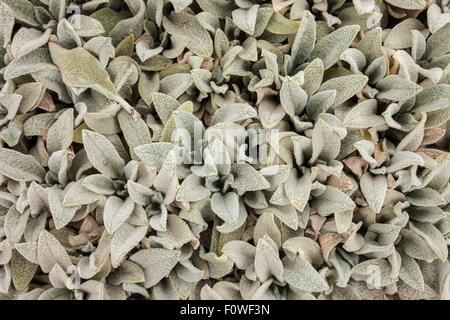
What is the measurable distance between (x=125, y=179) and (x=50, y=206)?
248 millimetres

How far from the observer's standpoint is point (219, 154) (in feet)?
5.30

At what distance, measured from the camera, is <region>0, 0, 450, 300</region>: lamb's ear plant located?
1634 millimetres

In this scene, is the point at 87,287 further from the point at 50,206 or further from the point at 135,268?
the point at 50,206

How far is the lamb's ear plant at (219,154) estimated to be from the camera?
1.63 m

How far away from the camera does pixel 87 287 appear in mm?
1638

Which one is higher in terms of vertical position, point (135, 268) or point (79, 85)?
point (79, 85)

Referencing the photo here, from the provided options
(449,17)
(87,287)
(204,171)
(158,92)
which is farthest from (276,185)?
(449,17)

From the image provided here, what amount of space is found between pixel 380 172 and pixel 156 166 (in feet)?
2.33

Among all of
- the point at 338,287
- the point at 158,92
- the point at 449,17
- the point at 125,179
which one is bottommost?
the point at 338,287

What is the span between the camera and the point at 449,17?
5.78 ft

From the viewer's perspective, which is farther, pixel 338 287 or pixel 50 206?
pixel 338 287

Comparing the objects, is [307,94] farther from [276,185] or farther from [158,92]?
Result: [158,92]

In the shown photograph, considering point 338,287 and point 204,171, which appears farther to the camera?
point 338,287

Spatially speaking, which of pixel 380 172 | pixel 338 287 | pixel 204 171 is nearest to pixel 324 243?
pixel 338 287
